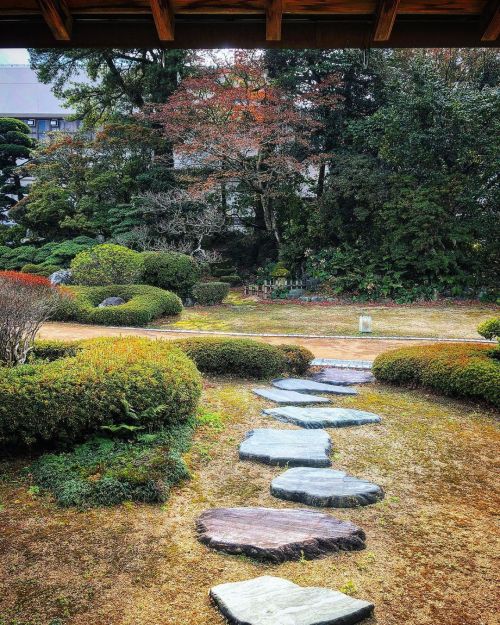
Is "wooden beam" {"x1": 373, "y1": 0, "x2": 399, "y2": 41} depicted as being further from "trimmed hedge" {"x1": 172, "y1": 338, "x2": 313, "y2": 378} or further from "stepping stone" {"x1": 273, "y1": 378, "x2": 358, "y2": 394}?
"trimmed hedge" {"x1": 172, "y1": 338, "x2": 313, "y2": 378}

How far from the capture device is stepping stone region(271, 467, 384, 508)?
124 inches

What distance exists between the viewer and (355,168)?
55.0 feet

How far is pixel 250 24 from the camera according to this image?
2865mm

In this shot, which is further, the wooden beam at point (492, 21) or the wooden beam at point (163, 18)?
the wooden beam at point (492, 21)

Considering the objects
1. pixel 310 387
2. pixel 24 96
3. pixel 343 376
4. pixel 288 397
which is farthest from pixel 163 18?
pixel 24 96

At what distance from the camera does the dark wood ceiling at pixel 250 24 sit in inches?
106

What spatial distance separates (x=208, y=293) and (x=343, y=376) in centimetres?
850

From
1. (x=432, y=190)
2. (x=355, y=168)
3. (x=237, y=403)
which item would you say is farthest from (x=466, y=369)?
(x=355, y=168)

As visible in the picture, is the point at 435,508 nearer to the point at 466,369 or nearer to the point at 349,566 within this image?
the point at 349,566

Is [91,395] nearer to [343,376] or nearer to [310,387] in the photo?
[310,387]

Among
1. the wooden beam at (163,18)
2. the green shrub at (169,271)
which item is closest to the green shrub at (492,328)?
the wooden beam at (163,18)

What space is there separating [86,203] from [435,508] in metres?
18.4

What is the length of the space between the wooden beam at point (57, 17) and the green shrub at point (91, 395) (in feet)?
7.08

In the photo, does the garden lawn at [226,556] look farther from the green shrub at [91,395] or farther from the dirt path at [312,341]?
the dirt path at [312,341]
